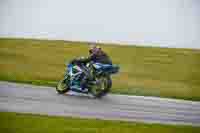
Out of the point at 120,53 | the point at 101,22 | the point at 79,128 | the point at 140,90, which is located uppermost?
the point at 101,22

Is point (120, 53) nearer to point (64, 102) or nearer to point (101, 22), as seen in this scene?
point (101, 22)

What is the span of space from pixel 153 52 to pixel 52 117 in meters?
0.46

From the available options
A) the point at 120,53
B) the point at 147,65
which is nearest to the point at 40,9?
the point at 120,53

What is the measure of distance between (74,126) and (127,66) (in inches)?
12.4

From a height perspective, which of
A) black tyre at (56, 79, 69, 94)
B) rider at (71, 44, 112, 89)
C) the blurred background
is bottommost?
black tyre at (56, 79, 69, 94)

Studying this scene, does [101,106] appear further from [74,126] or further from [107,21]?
[107,21]

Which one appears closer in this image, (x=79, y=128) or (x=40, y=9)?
(x=79, y=128)

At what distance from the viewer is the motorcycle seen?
174 centimetres

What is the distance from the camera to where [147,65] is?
5.87 ft

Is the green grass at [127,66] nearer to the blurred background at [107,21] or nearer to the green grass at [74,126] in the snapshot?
the blurred background at [107,21]

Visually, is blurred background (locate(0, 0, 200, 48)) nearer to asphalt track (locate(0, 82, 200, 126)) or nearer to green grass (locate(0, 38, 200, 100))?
green grass (locate(0, 38, 200, 100))

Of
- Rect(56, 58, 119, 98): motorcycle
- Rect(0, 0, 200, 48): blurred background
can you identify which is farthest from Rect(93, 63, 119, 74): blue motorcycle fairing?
Rect(0, 0, 200, 48): blurred background

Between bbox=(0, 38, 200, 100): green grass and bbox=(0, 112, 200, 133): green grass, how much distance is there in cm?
14

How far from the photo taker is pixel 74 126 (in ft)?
5.48
